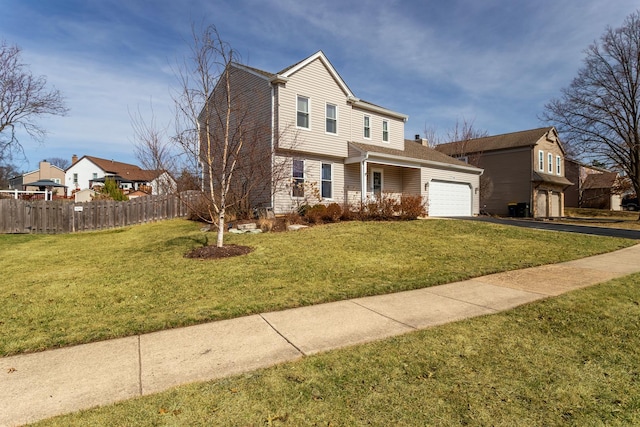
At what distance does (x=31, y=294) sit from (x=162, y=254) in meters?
3.23

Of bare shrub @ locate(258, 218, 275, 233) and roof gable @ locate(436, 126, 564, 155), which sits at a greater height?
roof gable @ locate(436, 126, 564, 155)

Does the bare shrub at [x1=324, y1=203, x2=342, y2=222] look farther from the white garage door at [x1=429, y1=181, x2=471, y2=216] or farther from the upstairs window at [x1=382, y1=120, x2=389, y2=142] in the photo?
the white garage door at [x1=429, y1=181, x2=471, y2=216]

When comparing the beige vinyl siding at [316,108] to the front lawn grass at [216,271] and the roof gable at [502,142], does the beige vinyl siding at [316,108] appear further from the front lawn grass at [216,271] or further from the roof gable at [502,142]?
the roof gable at [502,142]

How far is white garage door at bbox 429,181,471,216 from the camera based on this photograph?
68.8ft

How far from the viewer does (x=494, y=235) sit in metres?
12.1

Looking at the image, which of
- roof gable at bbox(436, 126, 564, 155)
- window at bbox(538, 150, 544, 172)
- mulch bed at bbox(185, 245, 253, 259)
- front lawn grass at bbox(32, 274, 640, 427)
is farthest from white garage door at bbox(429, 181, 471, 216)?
front lawn grass at bbox(32, 274, 640, 427)

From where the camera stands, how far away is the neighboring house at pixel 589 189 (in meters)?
39.3

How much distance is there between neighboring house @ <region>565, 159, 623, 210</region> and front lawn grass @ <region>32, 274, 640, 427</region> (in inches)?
1704

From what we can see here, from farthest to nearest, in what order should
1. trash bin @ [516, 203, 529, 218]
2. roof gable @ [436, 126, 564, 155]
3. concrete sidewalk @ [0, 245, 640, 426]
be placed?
roof gable @ [436, 126, 564, 155] → trash bin @ [516, 203, 529, 218] → concrete sidewalk @ [0, 245, 640, 426]

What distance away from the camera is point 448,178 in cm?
2177

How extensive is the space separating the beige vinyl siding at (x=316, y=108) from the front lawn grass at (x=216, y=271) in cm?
527

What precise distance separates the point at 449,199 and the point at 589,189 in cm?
2971

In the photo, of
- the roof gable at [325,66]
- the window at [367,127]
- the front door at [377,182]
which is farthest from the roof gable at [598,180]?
the roof gable at [325,66]

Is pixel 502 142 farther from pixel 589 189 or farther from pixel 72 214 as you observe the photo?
pixel 72 214
